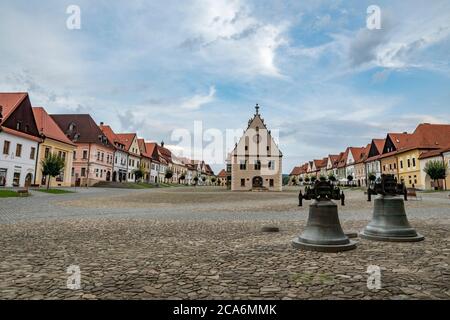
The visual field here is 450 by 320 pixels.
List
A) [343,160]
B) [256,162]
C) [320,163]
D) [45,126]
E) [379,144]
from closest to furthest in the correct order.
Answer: [45,126] < [256,162] < [379,144] < [343,160] < [320,163]

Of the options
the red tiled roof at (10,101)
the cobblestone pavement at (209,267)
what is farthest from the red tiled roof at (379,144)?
the red tiled roof at (10,101)

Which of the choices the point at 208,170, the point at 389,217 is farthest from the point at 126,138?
the point at 208,170

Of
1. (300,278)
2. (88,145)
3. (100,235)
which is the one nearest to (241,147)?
(88,145)

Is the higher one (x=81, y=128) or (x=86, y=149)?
(x=81, y=128)

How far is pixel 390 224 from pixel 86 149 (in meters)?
51.8

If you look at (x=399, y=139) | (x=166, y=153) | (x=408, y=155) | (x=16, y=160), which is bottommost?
(x=16, y=160)

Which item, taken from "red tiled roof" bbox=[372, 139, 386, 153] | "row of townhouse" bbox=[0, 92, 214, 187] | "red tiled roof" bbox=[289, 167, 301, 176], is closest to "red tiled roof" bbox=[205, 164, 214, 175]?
"red tiled roof" bbox=[289, 167, 301, 176]

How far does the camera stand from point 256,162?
162 feet

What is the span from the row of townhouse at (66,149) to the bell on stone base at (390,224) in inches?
1397

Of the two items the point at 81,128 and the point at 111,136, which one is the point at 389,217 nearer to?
the point at 81,128

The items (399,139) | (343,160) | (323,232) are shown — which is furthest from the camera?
(343,160)

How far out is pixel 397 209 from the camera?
7477 millimetres
